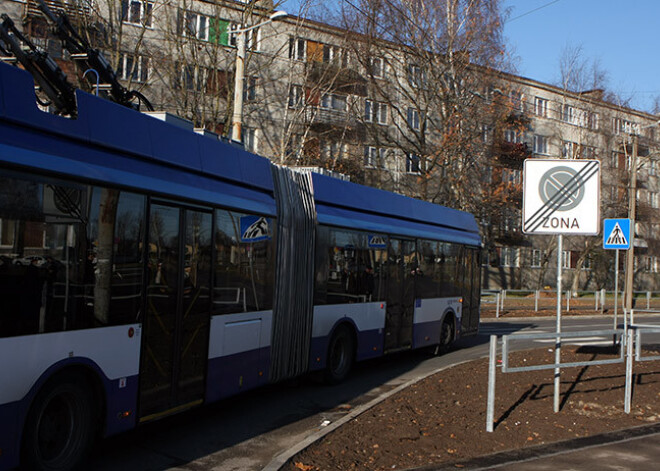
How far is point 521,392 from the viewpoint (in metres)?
10.6

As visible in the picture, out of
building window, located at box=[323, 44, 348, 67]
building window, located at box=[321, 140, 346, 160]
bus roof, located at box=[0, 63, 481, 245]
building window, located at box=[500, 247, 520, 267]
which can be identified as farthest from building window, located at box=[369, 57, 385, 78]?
building window, located at box=[500, 247, 520, 267]

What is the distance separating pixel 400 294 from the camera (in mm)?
13828

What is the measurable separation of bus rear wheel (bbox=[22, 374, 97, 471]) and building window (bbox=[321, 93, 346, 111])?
2590 centimetres

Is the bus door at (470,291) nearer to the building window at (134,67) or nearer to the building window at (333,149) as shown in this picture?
the building window at (333,149)

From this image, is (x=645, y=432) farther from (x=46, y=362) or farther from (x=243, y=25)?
(x=243, y=25)

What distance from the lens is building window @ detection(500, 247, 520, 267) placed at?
175 feet

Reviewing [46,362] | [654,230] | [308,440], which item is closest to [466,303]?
[308,440]

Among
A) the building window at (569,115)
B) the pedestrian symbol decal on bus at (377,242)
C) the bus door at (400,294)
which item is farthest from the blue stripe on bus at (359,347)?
the building window at (569,115)

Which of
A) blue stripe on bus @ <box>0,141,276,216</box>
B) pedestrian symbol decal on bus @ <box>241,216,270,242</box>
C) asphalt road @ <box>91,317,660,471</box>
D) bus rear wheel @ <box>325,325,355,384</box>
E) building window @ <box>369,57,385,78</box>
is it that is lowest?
asphalt road @ <box>91,317,660,471</box>

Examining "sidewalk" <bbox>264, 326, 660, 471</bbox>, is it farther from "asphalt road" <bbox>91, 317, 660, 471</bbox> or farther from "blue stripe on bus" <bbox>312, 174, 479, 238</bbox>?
"blue stripe on bus" <bbox>312, 174, 479, 238</bbox>

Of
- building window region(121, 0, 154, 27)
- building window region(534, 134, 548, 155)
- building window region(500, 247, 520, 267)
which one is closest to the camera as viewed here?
building window region(121, 0, 154, 27)

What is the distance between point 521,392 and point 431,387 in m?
1.34

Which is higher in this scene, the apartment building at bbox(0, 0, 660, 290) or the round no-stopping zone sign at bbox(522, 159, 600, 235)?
the apartment building at bbox(0, 0, 660, 290)

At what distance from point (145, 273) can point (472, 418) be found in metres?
4.44
